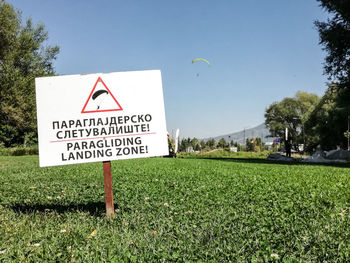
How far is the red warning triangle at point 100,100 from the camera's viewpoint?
162 inches

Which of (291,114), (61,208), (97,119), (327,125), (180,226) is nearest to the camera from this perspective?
(180,226)

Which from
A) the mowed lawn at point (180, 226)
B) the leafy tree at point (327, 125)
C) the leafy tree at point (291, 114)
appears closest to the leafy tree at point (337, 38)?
the mowed lawn at point (180, 226)

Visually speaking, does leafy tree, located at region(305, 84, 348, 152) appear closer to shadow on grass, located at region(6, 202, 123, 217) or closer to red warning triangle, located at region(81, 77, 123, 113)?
shadow on grass, located at region(6, 202, 123, 217)

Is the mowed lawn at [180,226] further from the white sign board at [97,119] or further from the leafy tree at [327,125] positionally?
the leafy tree at [327,125]

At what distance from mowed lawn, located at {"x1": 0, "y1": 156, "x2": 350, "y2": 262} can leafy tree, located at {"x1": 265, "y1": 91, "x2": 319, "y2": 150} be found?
7648 centimetres

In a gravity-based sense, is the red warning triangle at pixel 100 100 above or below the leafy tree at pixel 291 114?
below

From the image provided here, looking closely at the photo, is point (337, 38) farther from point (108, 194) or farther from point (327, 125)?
point (327, 125)

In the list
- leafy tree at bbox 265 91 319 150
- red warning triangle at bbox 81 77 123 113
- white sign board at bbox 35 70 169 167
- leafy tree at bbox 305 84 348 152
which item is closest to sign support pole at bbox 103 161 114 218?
white sign board at bbox 35 70 169 167

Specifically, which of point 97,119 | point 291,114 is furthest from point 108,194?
point 291,114

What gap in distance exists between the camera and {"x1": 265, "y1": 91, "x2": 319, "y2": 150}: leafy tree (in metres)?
77.2

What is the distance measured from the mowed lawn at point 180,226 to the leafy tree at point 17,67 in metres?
16.7

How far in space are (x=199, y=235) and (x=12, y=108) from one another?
2076cm

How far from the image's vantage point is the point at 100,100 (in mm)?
4121

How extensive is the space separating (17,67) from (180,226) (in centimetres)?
2355
